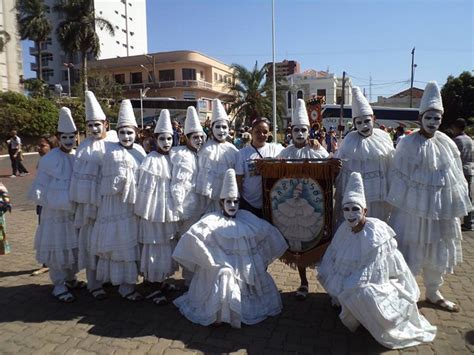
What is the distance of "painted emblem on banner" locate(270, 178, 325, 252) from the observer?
15.6ft

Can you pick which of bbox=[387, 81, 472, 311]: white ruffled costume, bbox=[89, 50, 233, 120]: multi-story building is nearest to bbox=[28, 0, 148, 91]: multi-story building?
bbox=[89, 50, 233, 120]: multi-story building

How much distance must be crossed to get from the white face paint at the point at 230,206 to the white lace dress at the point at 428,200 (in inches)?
67.9

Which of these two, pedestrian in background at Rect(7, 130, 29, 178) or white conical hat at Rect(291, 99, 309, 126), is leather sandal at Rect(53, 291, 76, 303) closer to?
white conical hat at Rect(291, 99, 309, 126)

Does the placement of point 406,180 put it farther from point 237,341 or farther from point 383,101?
point 383,101

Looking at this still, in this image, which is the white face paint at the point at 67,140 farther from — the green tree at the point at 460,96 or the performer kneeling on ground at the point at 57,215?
the green tree at the point at 460,96

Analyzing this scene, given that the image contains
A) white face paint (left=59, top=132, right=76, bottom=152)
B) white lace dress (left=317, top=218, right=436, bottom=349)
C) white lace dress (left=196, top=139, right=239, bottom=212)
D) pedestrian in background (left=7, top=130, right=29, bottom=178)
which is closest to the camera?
white lace dress (left=317, top=218, right=436, bottom=349)

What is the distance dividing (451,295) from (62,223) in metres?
4.98

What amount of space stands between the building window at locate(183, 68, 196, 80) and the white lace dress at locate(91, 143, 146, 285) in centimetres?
4753

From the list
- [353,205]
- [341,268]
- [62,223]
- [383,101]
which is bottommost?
[341,268]

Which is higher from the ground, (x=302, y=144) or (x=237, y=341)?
(x=302, y=144)

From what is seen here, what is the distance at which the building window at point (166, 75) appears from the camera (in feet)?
168

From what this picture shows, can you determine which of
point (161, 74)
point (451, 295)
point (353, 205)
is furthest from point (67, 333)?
point (161, 74)

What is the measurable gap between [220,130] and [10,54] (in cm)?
4331

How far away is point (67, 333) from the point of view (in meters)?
4.29
